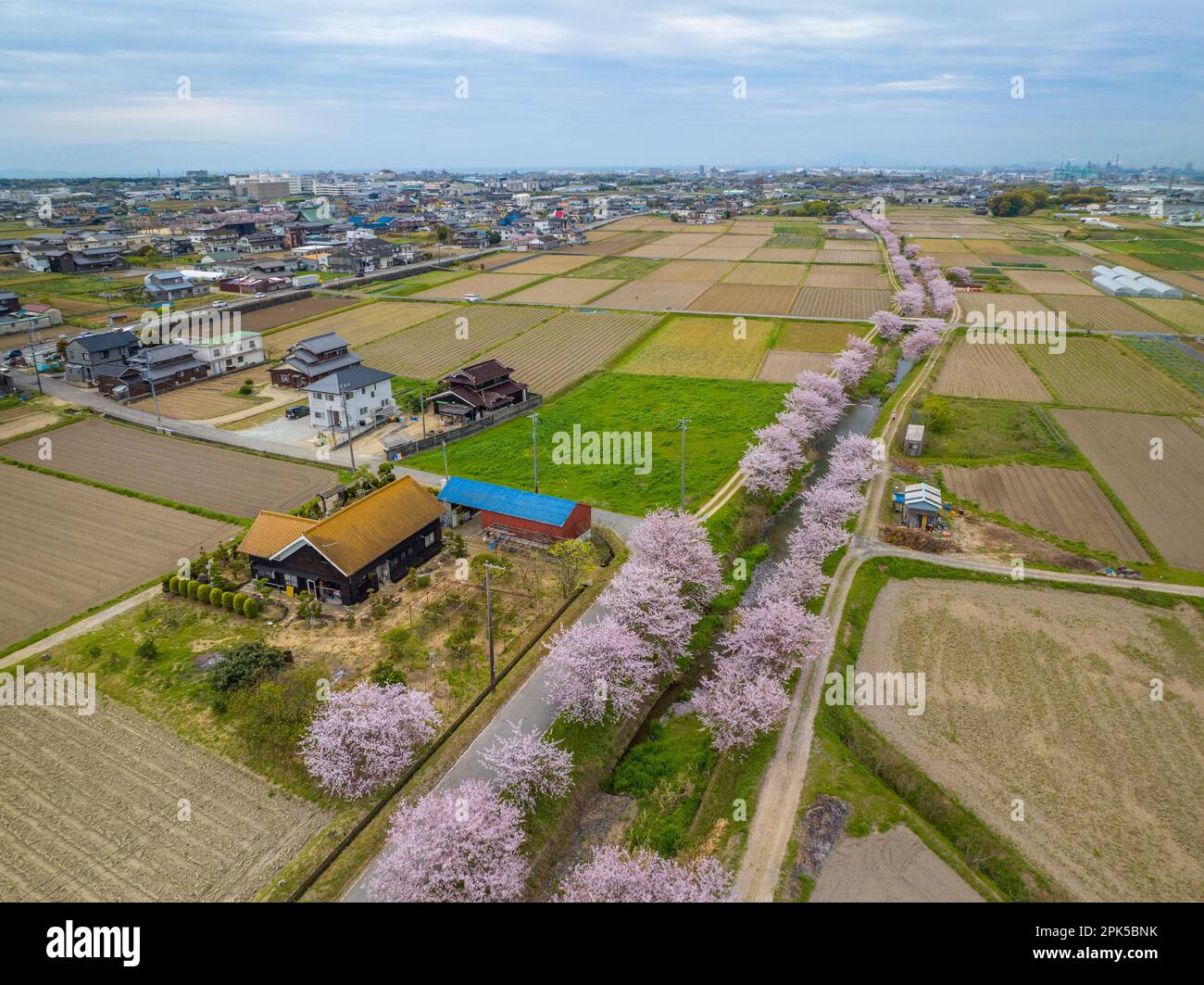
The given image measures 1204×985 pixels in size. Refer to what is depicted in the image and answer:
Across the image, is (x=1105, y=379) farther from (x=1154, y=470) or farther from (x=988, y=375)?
(x=1154, y=470)

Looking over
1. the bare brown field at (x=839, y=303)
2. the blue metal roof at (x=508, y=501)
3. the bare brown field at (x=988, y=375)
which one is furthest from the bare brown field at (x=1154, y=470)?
the bare brown field at (x=839, y=303)

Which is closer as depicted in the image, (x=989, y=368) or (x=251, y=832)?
(x=251, y=832)

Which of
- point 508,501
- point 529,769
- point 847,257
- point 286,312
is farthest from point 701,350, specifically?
point 847,257

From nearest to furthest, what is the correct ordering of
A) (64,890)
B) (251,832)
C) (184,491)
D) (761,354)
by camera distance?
(64,890), (251,832), (184,491), (761,354)

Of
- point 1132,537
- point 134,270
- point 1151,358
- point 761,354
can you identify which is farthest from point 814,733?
point 134,270

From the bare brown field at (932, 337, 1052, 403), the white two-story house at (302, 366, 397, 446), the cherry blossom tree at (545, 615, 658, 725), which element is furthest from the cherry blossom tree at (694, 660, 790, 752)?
the bare brown field at (932, 337, 1052, 403)

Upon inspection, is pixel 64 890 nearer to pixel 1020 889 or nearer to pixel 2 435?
pixel 1020 889
